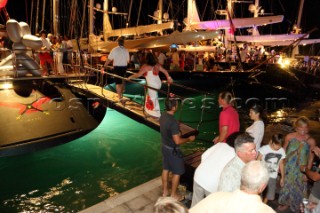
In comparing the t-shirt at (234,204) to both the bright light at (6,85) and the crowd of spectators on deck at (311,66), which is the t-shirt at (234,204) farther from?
the crowd of spectators on deck at (311,66)

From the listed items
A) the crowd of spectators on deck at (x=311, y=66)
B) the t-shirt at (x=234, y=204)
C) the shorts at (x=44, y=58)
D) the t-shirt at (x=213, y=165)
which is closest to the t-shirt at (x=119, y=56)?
the shorts at (x=44, y=58)

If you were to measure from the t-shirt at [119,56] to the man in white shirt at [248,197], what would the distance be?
6859mm

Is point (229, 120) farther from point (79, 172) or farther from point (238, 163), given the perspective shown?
point (79, 172)

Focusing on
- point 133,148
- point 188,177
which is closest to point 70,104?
point 133,148

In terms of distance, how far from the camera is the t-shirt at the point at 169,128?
176 inches

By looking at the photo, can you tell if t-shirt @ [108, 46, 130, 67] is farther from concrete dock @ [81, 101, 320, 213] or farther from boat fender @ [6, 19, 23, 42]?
concrete dock @ [81, 101, 320, 213]

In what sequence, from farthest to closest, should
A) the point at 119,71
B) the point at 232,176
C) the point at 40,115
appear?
the point at 40,115 < the point at 119,71 < the point at 232,176

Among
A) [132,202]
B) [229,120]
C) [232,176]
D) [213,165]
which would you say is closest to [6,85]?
[132,202]

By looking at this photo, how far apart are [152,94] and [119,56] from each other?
2.03 m

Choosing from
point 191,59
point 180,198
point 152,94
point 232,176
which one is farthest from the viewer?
point 191,59

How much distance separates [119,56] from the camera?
8641mm

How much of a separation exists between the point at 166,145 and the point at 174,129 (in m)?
0.38

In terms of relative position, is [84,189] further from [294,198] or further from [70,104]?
[294,198]

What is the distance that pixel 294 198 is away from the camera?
14.6 ft
